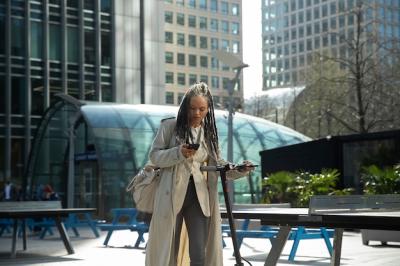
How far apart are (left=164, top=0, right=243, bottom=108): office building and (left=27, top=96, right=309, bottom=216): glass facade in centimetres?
7489

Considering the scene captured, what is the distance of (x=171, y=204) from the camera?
18.5 feet

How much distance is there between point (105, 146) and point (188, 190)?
1057 inches

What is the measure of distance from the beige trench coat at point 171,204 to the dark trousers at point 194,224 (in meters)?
0.07

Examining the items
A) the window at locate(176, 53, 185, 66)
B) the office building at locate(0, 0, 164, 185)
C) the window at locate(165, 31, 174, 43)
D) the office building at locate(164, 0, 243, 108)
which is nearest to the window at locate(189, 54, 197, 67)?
the office building at locate(164, 0, 243, 108)

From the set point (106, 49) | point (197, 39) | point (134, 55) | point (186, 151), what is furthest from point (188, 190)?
point (197, 39)

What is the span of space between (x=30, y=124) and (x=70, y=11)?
8273 mm

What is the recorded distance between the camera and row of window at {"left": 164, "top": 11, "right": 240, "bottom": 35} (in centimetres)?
11644

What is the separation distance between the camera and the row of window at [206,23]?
4584 inches

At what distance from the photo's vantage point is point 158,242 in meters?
5.69

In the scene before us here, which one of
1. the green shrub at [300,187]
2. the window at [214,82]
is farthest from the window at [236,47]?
the green shrub at [300,187]

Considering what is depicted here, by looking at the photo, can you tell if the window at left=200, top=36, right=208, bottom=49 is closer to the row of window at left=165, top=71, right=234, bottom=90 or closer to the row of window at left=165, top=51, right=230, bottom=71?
the row of window at left=165, top=51, right=230, bottom=71

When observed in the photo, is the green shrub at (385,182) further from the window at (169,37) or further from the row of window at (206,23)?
the row of window at (206,23)

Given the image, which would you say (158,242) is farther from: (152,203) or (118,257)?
(118,257)

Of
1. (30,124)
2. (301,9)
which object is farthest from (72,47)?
(301,9)
